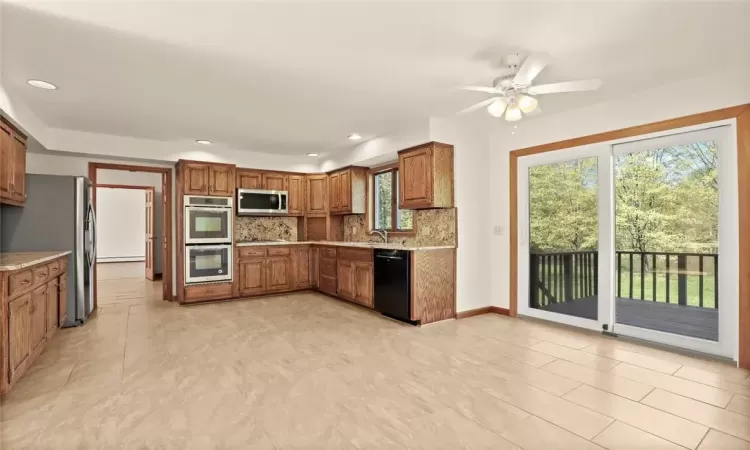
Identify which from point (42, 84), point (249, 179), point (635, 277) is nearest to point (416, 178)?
point (635, 277)

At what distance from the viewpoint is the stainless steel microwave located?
5.98 m

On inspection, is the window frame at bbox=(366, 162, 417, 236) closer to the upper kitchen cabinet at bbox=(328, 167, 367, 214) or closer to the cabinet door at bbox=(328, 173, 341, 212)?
the upper kitchen cabinet at bbox=(328, 167, 367, 214)

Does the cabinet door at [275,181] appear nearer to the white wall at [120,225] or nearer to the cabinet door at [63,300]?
the cabinet door at [63,300]

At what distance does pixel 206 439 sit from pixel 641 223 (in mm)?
4080

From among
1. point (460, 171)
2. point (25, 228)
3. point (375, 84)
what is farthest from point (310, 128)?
point (25, 228)

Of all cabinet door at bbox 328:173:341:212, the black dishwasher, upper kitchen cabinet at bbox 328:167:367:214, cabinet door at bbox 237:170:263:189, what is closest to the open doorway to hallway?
cabinet door at bbox 237:170:263:189

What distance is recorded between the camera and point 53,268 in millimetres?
3469

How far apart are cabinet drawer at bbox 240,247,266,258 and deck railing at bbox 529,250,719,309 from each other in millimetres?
4005

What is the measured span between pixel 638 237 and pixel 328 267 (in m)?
4.10

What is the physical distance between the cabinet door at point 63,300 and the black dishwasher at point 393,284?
3.36 meters

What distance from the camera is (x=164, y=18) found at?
2.23m

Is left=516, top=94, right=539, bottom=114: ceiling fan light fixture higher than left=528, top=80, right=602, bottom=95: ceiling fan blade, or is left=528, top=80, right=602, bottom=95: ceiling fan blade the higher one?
left=528, top=80, right=602, bottom=95: ceiling fan blade

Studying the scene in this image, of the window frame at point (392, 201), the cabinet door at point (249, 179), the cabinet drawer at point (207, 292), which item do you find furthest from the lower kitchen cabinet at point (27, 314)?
the window frame at point (392, 201)

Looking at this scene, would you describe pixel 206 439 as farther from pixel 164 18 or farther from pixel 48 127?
pixel 48 127
